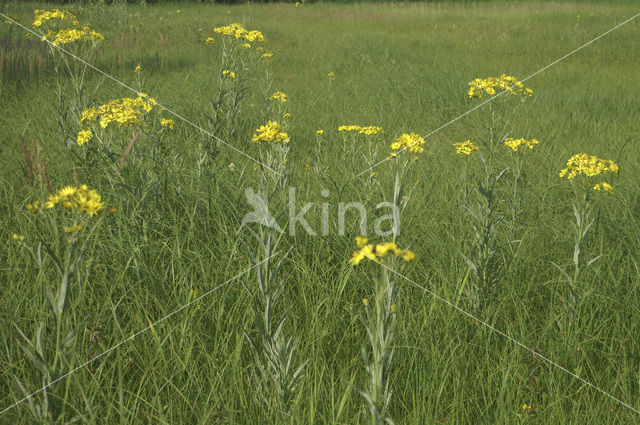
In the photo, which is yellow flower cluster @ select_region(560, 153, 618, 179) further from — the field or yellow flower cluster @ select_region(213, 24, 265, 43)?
yellow flower cluster @ select_region(213, 24, 265, 43)

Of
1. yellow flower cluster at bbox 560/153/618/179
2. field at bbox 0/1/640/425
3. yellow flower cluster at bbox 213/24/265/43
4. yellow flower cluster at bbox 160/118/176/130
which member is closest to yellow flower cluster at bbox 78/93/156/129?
field at bbox 0/1/640/425

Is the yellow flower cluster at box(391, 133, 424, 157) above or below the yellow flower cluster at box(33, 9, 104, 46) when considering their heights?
below

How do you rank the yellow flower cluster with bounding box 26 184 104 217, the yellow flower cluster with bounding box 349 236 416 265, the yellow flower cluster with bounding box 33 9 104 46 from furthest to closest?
the yellow flower cluster with bounding box 33 9 104 46 → the yellow flower cluster with bounding box 26 184 104 217 → the yellow flower cluster with bounding box 349 236 416 265

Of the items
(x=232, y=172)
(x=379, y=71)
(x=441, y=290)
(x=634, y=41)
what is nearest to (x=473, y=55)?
(x=379, y=71)

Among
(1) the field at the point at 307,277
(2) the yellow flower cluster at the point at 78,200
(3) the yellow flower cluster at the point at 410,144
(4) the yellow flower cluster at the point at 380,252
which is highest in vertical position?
(2) the yellow flower cluster at the point at 78,200

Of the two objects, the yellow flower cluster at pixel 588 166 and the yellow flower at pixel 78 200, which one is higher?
the yellow flower at pixel 78 200

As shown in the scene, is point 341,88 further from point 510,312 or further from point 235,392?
point 235,392

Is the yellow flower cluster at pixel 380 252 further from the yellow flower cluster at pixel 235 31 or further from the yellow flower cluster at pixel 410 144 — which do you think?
the yellow flower cluster at pixel 235 31

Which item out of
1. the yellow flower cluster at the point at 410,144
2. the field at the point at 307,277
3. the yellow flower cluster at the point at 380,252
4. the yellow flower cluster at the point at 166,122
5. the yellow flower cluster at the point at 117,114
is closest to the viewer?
the yellow flower cluster at the point at 380,252

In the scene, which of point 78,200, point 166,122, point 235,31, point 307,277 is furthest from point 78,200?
point 235,31

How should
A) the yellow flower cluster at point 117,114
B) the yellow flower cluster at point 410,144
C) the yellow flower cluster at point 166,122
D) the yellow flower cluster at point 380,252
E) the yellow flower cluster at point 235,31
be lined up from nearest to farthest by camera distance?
the yellow flower cluster at point 380,252 → the yellow flower cluster at point 410,144 → the yellow flower cluster at point 117,114 → the yellow flower cluster at point 166,122 → the yellow flower cluster at point 235,31

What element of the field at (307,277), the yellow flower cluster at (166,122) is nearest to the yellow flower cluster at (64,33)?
the field at (307,277)

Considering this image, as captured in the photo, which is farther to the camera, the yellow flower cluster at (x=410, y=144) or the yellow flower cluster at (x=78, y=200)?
the yellow flower cluster at (x=410, y=144)

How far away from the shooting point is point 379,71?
6.77m
